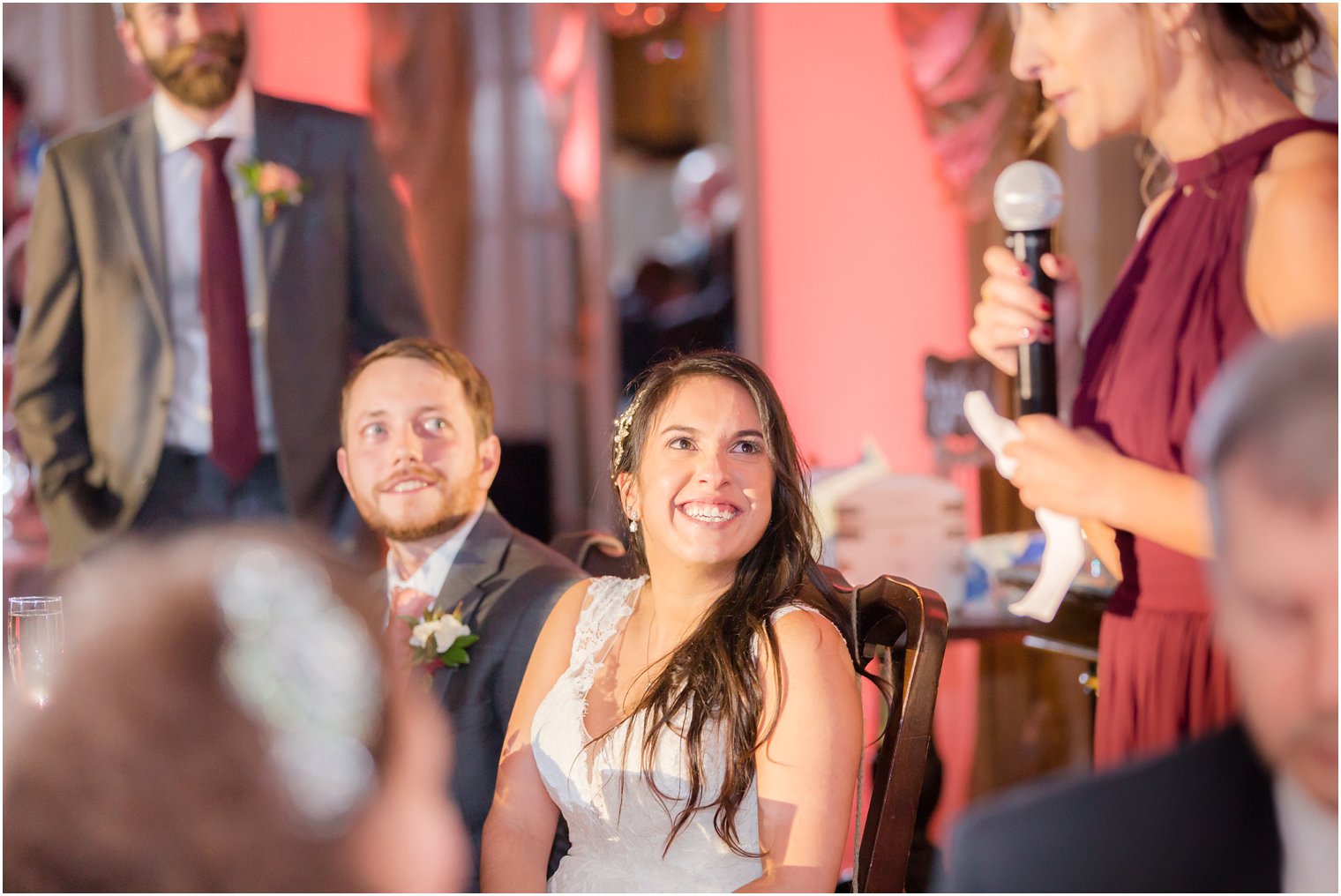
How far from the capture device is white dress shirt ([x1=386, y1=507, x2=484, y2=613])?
2.39m

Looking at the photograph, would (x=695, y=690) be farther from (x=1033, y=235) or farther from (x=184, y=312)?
(x=184, y=312)

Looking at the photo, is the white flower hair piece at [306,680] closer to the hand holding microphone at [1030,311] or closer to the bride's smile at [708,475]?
the bride's smile at [708,475]

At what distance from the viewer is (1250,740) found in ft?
3.25

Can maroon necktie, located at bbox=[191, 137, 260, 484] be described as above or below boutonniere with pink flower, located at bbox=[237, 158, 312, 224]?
below

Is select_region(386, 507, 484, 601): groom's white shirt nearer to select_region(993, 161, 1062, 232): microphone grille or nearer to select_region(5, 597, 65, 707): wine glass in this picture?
select_region(5, 597, 65, 707): wine glass

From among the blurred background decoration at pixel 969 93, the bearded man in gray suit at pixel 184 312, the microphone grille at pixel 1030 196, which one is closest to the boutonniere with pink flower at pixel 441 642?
the bearded man in gray suit at pixel 184 312

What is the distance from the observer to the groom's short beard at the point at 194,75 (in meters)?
2.90

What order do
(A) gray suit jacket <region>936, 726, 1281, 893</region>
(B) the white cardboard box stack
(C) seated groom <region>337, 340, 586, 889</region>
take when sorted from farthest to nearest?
(B) the white cardboard box stack < (C) seated groom <region>337, 340, 586, 889</region> < (A) gray suit jacket <region>936, 726, 1281, 893</region>

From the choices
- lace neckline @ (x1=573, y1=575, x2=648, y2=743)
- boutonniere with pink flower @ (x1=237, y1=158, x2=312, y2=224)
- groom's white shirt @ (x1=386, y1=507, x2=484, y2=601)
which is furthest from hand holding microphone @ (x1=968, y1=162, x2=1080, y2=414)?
boutonniere with pink flower @ (x1=237, y1=158, x2=312, y2=224)

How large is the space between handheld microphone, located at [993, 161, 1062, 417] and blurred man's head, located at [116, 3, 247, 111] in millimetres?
1824

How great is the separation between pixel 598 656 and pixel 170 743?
4.02 ft

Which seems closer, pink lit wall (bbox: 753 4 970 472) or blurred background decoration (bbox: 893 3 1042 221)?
blurred background decoration (bbox: 893 3 1042 221)

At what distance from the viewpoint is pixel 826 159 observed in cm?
320

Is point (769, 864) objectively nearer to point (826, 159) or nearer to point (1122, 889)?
point (1122, 889)
